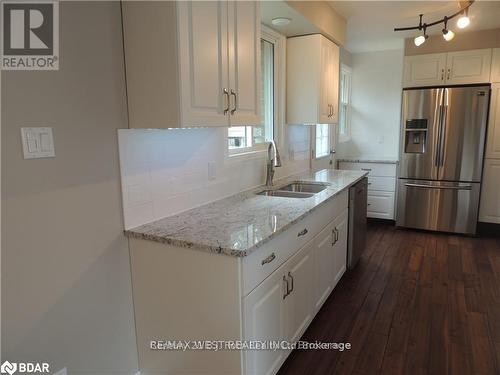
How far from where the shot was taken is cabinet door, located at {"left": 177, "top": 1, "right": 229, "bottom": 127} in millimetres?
1514

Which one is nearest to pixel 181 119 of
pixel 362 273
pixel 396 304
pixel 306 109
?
pixel 306 109

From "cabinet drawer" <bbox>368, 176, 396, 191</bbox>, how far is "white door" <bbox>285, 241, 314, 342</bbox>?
9.81 ft

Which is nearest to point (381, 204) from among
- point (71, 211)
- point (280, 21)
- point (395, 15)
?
point (395, 15)

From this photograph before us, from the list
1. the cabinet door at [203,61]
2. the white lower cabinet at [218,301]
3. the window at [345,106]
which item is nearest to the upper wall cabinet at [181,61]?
the cabinet door at [203,61]

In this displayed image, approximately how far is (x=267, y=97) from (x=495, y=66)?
288 centimetres

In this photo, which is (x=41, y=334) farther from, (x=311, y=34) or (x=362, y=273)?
(x=311, y=34)

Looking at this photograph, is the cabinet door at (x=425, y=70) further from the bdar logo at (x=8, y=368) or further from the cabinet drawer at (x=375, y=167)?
the bdar logo at (x=8, y=368)

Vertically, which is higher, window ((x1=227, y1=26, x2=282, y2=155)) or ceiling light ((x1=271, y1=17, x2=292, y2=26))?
ceiling light ((x1=271, y1=17, x2=292, y2=26))

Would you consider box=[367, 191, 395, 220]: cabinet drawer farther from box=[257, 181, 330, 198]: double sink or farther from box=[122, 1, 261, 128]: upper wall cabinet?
box=[122, 1, 261, 128]: upper wall cabinet

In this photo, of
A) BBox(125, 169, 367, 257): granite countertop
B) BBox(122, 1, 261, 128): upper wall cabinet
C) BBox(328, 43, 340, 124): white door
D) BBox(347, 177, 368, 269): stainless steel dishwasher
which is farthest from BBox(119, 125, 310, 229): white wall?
BBox(328, 43, 340, 124): white door

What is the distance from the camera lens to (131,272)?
1.79 m

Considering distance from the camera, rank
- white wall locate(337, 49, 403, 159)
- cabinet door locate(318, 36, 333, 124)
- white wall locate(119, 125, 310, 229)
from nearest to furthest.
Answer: white wall locate(119, 125, 310, 229), cabinet door locate(318, 36, 333, 124), white wall locate(337, 49, 403, 159)

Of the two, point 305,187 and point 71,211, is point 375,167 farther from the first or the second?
point 71,211

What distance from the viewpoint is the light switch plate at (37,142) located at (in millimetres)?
1301
